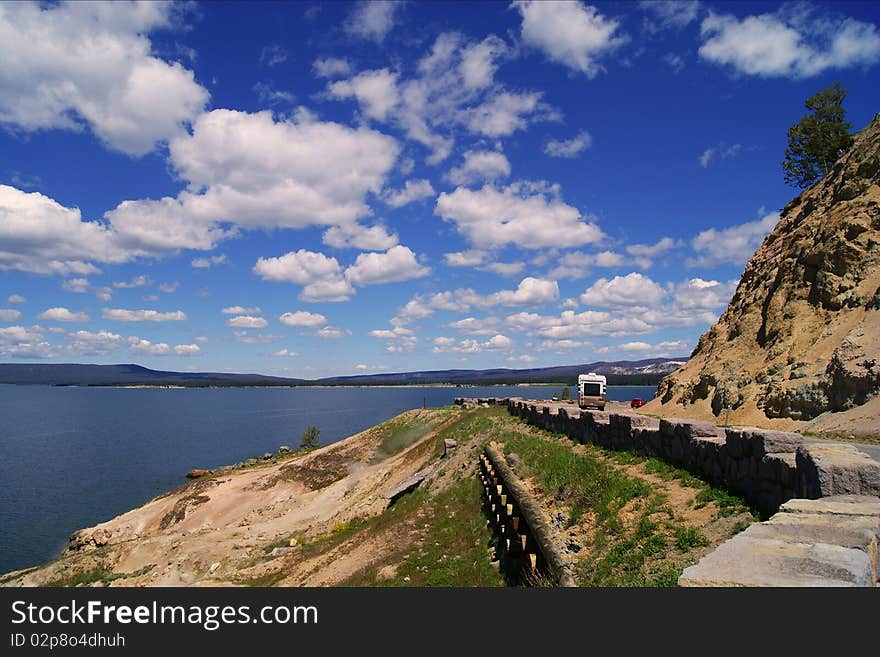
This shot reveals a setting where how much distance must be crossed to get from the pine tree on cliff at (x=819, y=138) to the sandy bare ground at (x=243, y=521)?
112 ft

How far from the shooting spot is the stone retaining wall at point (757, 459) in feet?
25.2

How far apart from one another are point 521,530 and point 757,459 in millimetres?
5410

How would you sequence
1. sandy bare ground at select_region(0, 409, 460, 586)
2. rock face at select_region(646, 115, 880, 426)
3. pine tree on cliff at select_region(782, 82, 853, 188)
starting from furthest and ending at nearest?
pine tree on cliff at select_region(782, 82, 853, 188), sandy bare ground at select_region(0, 409, 460, 586), rock face at select_region(646, 115, 880, 426)

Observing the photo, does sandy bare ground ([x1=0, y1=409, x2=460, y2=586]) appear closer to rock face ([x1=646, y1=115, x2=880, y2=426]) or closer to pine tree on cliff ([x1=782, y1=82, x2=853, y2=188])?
rock face ([x1=646, y1=115, x2=880, y2=426])

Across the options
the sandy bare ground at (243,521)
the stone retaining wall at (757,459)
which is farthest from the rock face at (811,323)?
the sandy bare ground at (243,521)

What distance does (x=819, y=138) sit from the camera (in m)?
41.8

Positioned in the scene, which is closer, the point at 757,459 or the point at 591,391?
the point at 757,459

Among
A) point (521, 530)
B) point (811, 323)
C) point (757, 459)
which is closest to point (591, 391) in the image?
point (811, 323)

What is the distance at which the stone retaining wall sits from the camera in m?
7.69

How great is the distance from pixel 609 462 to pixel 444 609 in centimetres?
1174

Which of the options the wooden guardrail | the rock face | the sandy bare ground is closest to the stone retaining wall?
the wooden guardrail

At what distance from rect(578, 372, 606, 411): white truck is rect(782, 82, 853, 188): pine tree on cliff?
2164 cm

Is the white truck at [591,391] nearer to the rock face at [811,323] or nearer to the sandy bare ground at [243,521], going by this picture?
the rock face at [811,323]

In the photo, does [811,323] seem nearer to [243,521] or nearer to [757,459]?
[757,459]
